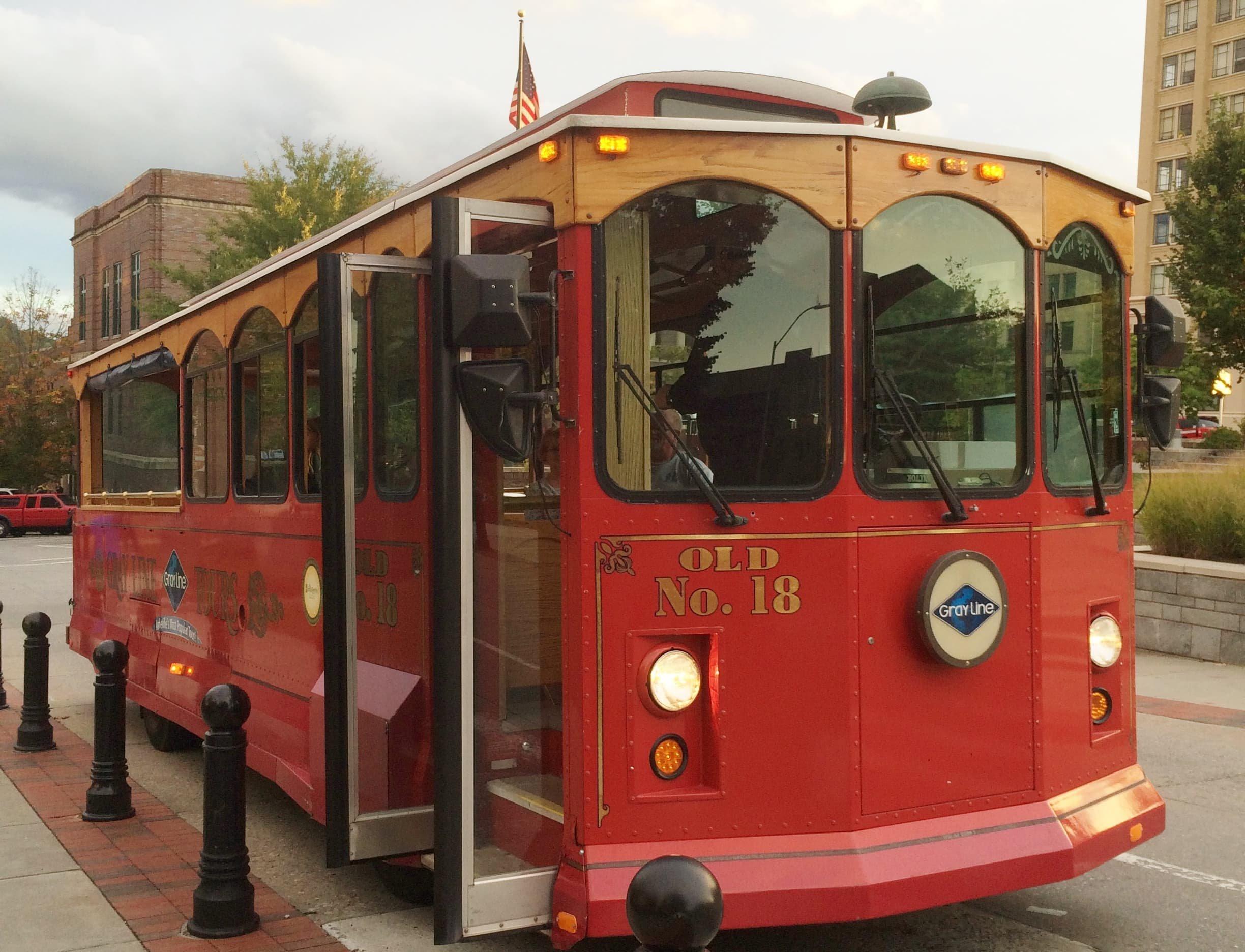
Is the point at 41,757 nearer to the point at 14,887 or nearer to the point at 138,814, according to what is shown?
the point at 138,814

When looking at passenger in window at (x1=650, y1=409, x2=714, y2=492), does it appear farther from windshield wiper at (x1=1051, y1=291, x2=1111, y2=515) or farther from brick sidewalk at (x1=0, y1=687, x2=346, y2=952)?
brick sidewalk at (x1=0, y1=687, x2=346, y2=952)

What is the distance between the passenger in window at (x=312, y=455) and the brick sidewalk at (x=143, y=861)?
5.98 feet

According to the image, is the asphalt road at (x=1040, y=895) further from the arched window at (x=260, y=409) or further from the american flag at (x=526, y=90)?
the american flag at (x=526, y=90)

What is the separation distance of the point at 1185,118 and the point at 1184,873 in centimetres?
7333

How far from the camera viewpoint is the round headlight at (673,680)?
3988 millimetres

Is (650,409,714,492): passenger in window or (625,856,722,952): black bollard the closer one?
(625,856,722,952): black bollard

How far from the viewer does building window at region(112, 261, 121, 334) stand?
161 feet

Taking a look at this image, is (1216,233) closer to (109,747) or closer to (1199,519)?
(1199,519)

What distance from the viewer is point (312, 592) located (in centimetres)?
573

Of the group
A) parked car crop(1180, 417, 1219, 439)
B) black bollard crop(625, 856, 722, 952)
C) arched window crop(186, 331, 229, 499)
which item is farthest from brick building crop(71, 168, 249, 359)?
black bollard crop(625, 856, 722, 952)

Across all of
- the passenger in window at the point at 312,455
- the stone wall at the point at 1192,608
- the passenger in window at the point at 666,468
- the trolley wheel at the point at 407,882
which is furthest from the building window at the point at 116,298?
the passenger in window at the point at 666,468

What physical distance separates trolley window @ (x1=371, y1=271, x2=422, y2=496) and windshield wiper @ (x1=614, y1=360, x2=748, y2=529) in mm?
1195

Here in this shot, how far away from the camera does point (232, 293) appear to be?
6.84 meters

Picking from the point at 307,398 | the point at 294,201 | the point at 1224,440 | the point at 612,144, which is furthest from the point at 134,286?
the point at 612,144
